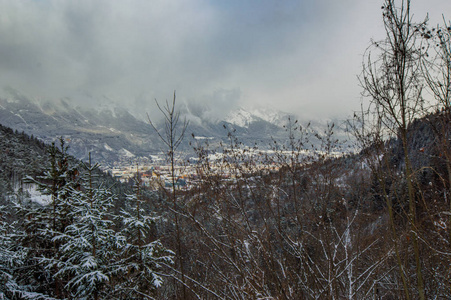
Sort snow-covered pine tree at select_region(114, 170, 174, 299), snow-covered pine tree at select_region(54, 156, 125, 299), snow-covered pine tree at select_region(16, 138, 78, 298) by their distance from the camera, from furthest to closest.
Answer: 1. snow-covered pine tree at select_region(16, 138, 78, 298)
2. snow-covered pine tree at select_region(114, 170, 174, 299)
3. snow-covered pine tree at select_region(54, 156, 125, 299)

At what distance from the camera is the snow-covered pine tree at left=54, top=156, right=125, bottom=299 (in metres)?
5.67

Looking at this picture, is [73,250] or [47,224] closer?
[73,250]

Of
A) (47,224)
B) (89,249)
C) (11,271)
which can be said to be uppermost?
(47,224)

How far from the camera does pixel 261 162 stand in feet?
17.1

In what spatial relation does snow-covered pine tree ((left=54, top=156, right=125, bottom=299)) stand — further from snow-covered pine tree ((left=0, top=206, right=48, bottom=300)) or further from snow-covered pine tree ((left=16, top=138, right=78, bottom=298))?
snow-covered pine tree ((left=0, top=206, right=48, bottom=300))

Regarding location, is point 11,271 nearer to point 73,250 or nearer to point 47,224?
point 47,224

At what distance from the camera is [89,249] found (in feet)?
20.7

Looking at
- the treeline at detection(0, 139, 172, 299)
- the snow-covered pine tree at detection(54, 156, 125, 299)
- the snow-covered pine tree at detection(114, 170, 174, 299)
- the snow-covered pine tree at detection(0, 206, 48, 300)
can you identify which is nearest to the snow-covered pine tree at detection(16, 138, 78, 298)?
the treeline at detection(0, 139, 172, 299)

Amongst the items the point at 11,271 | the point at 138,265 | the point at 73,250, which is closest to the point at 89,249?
the point at 73,250

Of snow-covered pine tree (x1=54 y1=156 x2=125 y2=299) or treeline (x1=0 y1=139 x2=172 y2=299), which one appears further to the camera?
treeline (x1=0 y1=139 x2=172 y2=299)

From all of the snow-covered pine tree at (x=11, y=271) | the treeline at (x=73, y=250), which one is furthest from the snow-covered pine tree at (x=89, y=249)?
the snow-covered pine tree at (x=11, y=271)

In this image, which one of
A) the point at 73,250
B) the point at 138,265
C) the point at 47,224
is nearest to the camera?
the point at 73,250

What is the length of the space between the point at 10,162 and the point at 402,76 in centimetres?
7087

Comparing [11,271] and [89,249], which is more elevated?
[89,249]
